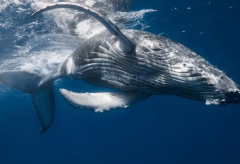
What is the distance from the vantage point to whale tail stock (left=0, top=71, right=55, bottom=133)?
23.2 ft

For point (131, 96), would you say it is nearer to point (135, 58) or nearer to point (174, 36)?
point (135, 58)

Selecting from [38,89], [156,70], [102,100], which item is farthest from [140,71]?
[38,89]

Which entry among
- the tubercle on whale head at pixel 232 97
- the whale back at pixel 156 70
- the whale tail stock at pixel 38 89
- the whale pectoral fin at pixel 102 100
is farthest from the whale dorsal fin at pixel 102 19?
the whale tail stock at pixel 38 89

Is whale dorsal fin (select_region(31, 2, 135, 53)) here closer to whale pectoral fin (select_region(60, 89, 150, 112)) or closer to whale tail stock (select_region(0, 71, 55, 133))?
whale pectoral fin (select_region(60, 89, 150, 112))

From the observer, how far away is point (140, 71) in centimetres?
382

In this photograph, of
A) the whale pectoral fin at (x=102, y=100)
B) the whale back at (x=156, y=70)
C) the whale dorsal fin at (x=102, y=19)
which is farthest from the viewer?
the whale pectoral fin at (x=102, y=100)

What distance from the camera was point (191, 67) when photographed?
334 cm

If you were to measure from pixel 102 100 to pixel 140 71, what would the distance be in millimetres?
931

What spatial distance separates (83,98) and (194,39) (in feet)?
62.7

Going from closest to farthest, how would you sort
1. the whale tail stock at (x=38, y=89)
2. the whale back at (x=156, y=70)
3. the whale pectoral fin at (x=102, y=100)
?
the whale back at (x=156, y=70) < the whale pectoral fin at (x=102, y=100) < the whale tail stock at (x=38, y=89)

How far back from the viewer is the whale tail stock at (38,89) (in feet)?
23.2

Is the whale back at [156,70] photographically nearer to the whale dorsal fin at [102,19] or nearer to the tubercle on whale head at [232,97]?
the tubercle on whale head at [232,97]

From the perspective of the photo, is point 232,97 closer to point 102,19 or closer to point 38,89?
point 102,19

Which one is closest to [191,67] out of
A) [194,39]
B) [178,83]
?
[178,83]
